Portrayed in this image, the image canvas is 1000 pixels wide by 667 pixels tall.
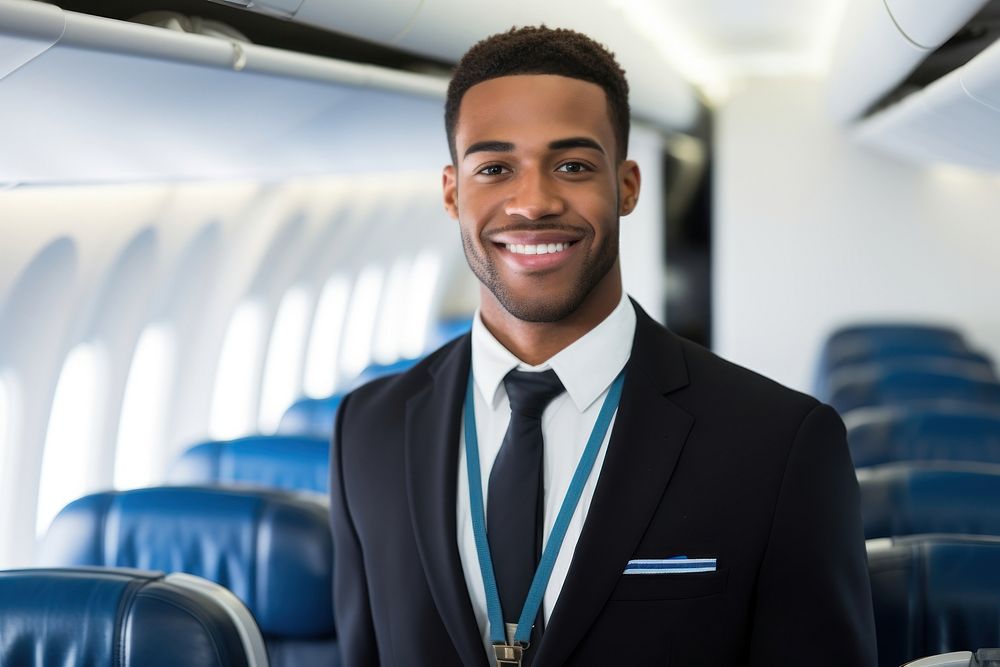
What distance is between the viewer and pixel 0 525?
14.3ft

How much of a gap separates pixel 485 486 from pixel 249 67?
174 centimetres

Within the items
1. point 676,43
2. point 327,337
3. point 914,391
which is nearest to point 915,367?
point 914,391

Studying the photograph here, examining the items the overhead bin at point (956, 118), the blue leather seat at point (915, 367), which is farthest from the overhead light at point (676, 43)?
the blue leather seat at point (915, 367)

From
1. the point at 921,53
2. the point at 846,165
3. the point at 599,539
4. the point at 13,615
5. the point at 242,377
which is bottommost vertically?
the point at 13,615

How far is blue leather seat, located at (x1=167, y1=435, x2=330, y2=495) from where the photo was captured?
4215 mm

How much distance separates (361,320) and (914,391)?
4.88 metres

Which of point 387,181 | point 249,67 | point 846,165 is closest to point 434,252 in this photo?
point 387,181

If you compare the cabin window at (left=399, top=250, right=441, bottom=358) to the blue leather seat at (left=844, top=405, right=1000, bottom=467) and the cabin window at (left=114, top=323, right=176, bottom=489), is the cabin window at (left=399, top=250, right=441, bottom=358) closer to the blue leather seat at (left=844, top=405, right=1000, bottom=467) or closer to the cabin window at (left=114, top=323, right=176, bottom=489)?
the cabin window at (left=114, top=323, right=176, bottom=489)

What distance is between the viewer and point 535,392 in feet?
6.02

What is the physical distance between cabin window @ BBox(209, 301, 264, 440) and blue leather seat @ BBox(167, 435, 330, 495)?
7.68ft

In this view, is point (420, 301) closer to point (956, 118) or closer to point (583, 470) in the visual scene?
point (956, 118)

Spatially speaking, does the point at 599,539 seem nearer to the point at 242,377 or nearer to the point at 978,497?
the point at 978,497

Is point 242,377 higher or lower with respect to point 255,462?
higher

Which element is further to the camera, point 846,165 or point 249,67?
point 846,165
